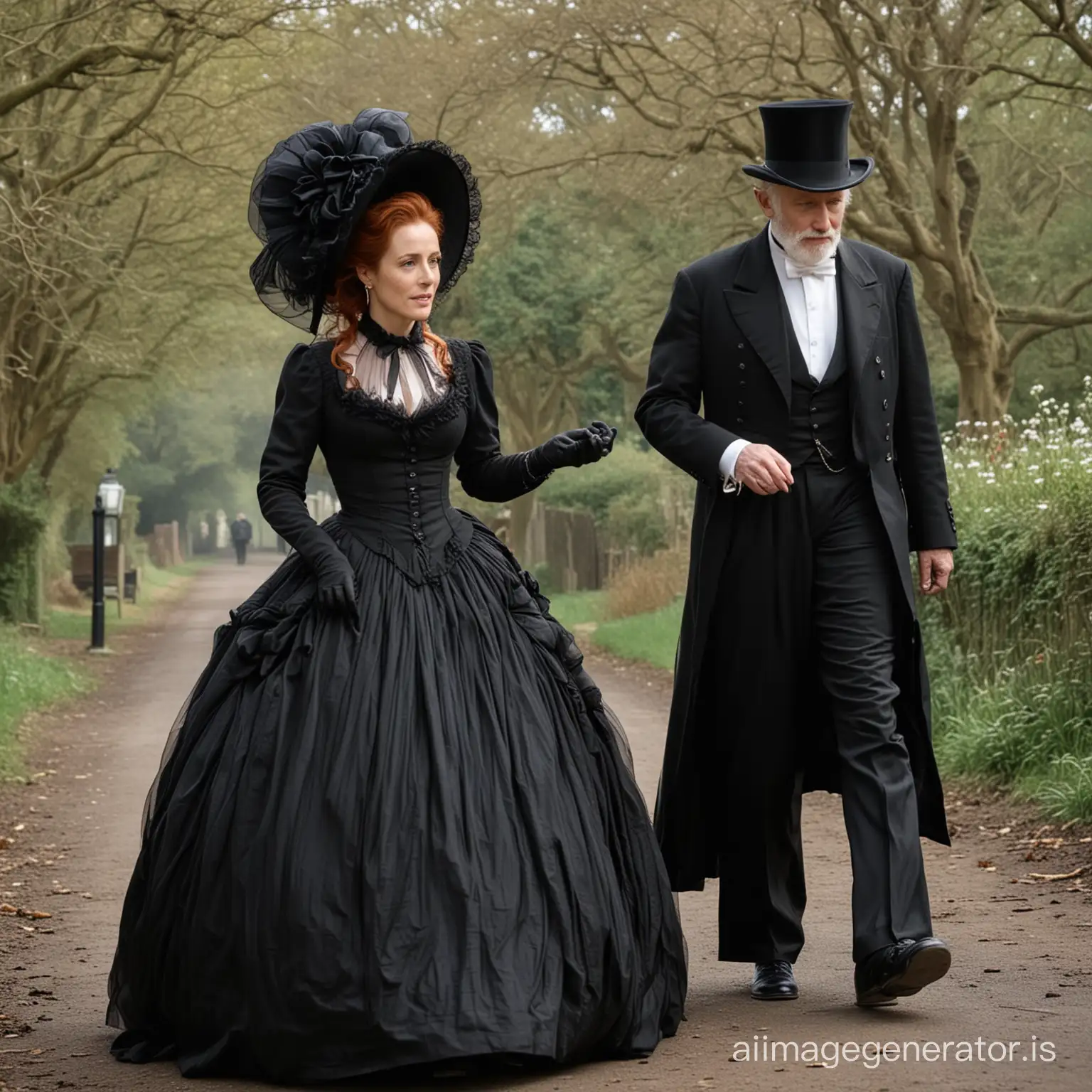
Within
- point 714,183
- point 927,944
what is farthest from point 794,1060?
point 714,183

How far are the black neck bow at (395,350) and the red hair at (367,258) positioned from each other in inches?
1.4

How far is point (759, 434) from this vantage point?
16.6 feet

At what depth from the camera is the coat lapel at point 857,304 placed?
16.4 feet

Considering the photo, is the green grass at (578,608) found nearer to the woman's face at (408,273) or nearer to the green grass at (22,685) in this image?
the green grass at (22,685)

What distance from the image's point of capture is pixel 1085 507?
866cm

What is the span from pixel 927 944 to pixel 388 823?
132 cm

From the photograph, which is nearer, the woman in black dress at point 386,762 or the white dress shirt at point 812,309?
the woman in black dress at point 386,762

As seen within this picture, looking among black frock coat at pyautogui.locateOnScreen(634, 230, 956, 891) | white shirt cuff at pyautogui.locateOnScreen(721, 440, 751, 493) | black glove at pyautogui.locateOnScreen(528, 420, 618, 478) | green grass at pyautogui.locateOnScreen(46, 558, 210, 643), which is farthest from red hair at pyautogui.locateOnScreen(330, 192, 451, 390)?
green grass at pyautogui.locateOnScreen(46, 558, 210, 643)

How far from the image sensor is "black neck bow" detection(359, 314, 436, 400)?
5051mm

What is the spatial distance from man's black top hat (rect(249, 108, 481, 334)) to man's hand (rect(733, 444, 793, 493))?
3.31 feet

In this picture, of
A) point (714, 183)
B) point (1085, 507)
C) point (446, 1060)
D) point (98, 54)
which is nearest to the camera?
point (446, 1060)

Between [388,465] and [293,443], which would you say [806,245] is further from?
[293,443]

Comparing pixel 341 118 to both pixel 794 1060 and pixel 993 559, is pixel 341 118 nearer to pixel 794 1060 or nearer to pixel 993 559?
pixel 993 559

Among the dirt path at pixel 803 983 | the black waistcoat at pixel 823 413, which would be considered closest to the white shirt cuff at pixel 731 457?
the black waistcoat at pixel 823 413
